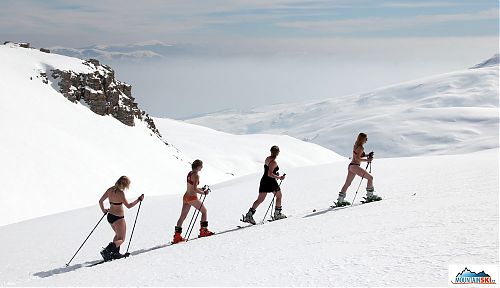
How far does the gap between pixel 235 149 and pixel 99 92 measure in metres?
42.6

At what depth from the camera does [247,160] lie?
92500 mm

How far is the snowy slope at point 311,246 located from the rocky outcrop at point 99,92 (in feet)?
148

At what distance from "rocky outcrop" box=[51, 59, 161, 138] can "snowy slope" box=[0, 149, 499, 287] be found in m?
45.0

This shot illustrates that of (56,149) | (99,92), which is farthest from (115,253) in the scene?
(99,92)

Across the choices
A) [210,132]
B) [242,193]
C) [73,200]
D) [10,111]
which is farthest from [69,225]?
[210,132]

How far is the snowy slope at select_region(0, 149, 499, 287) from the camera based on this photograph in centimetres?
700

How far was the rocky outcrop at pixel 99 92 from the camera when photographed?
59122 mm

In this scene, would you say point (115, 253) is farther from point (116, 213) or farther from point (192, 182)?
point (192, 182)

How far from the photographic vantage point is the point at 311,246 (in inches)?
348

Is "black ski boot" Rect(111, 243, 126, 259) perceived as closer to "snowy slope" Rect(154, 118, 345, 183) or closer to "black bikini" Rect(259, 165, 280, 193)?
"black bikini" Rect(259, 165, 280, 193)

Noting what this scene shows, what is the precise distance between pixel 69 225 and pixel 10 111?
26.7 meters

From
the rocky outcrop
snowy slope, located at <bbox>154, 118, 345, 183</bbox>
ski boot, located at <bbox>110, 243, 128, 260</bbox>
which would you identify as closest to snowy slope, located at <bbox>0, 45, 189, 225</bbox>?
the rocky outcrop

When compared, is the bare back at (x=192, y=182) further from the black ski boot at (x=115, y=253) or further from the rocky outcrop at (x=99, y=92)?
the rocky outcrop at (x=99, y=92)

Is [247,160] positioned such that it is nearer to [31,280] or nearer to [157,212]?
[157,212]
